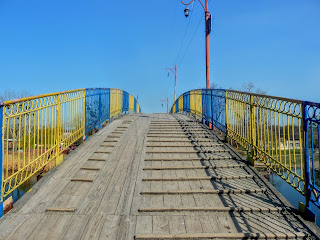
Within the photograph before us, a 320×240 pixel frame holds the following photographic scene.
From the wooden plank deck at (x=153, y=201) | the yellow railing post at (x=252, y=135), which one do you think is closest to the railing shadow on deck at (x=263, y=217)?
the wooden plank deck at (x=153, y=201)

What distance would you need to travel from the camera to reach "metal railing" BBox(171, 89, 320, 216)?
3.37 m

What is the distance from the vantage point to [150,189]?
13.6 feet

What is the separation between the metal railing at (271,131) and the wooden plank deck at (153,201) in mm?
427

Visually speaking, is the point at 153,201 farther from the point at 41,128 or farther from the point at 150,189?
the point at 41,128

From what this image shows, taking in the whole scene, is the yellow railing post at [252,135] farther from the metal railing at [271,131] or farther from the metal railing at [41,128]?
the metal railing at [41,128]

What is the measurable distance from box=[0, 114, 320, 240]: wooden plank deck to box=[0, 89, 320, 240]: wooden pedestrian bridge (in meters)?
0.01

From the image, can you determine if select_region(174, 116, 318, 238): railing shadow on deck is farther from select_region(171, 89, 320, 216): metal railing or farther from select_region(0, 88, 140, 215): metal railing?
select_region(0, 88, 140, 215): metal railing

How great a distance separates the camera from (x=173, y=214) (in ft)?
11.2

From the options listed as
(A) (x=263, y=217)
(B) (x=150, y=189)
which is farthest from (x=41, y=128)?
(A) (x=263, y=217)

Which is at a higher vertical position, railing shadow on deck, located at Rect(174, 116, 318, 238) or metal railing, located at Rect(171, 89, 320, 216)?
metal railing, located at Rect(171, 89, 320, 216)

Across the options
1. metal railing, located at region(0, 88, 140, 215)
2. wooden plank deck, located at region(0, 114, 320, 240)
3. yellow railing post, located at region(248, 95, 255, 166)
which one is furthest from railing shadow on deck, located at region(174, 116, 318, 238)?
metal railing, located at region(0, 88, 140, 215)

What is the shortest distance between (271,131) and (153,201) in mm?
2533

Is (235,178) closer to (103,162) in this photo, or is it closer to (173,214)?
(173,214)

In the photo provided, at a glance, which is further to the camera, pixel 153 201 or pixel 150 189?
pixel 150 189
